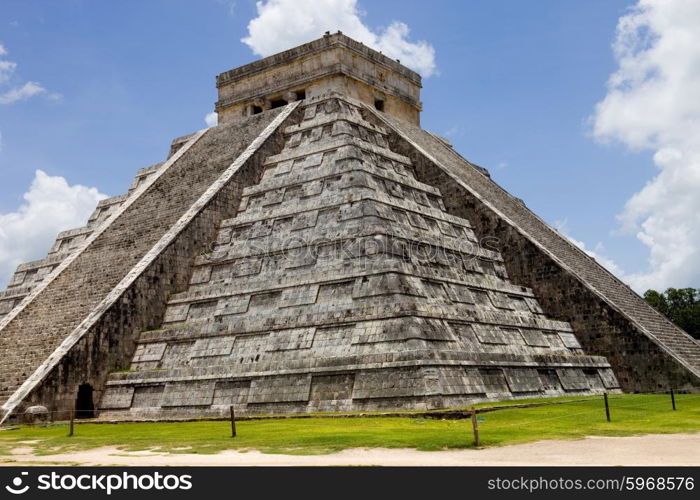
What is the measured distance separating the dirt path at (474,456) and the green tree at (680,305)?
30.5 m

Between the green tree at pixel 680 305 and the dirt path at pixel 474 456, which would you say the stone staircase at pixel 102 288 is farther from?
the green tree at pixel 680 305

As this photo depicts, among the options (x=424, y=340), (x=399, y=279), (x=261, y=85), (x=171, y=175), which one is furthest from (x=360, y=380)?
(x=261, y=85)

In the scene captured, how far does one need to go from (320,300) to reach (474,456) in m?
7.57

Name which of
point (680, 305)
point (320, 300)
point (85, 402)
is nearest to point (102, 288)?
point (85, 402)

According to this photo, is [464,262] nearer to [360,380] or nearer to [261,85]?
[360,380]

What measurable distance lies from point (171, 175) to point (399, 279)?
11504 mm

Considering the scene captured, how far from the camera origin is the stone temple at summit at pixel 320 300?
46.0 ft

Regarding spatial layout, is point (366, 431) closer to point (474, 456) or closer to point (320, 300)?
point (474, 456)

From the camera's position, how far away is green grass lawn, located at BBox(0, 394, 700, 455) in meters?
9.28

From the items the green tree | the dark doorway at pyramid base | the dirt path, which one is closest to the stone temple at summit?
the dark doorway at pyramid base

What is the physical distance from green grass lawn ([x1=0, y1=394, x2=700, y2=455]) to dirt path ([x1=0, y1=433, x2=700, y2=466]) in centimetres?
44

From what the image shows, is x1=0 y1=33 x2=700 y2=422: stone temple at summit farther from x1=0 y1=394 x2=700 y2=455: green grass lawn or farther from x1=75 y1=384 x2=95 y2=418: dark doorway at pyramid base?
x1=0 y1=394 x2=700 y2=455: green grass lawn

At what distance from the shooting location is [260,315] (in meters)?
15.7

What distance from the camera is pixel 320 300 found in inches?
599
